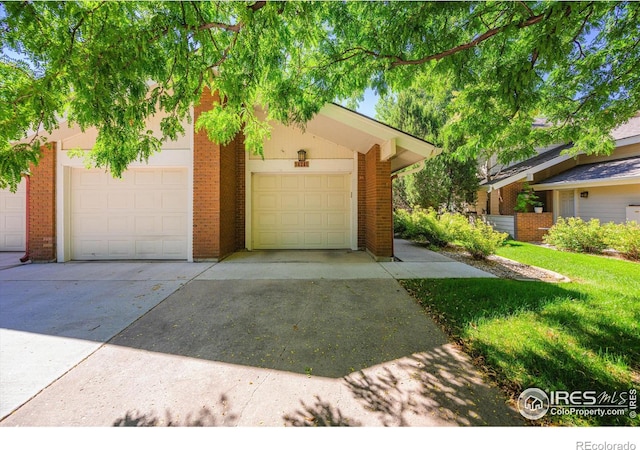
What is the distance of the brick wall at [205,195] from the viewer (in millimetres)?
6785

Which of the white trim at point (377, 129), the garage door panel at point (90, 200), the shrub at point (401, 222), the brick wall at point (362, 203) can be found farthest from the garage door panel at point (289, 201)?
the shrub at point (401, 222)

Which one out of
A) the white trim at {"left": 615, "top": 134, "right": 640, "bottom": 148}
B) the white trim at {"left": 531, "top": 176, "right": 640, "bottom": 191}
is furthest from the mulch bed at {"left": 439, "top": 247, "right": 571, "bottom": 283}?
the white trim at {"left": 615, "top": 134, "right": 640, "bottom": 148}

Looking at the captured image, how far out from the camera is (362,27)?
3.62 meters

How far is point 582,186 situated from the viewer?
10453mm

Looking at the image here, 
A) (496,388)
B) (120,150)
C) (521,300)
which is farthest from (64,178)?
(521,300)

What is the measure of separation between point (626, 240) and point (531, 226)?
4.18 metres

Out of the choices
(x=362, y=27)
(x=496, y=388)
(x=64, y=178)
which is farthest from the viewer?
(x=64, y=178)

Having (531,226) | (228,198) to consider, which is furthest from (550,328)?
(531,226)

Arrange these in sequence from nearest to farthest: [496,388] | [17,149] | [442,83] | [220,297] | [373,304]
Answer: [496,388] < [17,149] < [373,304] < [220,297] < [442,83]

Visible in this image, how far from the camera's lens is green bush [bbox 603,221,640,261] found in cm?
704

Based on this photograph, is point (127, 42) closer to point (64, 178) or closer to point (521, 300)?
point (521, 300)

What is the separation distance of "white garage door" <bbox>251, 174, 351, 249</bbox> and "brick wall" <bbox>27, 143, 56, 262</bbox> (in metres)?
5.24

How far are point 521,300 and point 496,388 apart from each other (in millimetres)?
2447

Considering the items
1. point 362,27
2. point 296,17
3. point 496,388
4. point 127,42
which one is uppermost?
point 362,27
